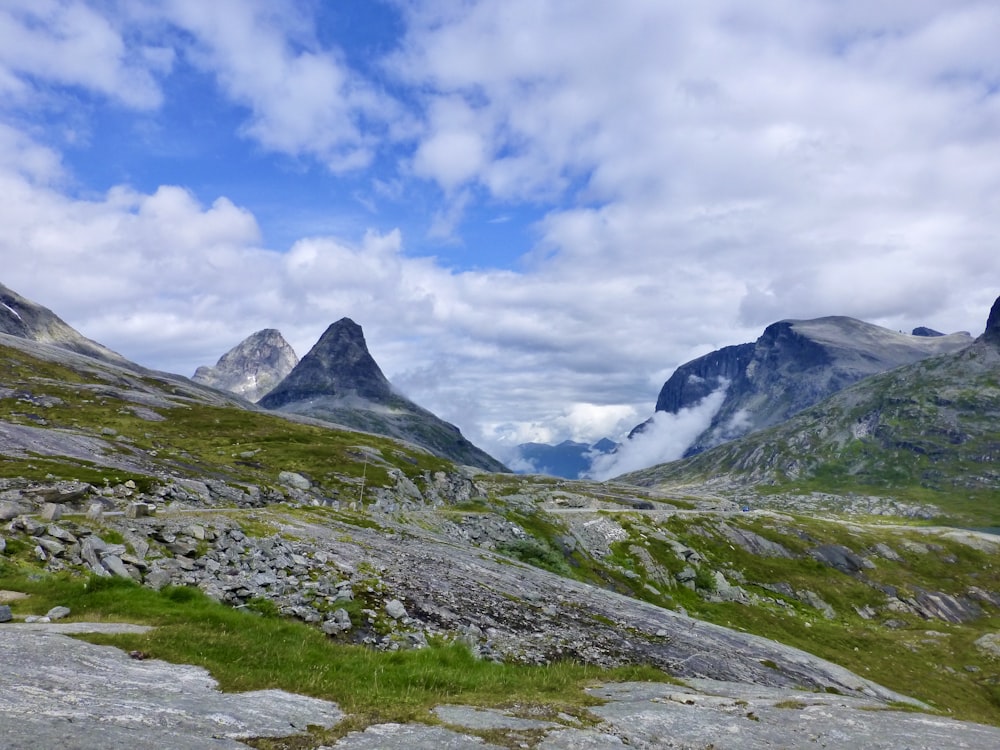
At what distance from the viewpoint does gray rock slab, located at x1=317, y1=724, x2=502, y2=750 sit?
11.7 metres

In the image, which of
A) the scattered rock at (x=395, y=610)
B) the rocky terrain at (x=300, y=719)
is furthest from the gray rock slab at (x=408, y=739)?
the scattered rock at (x=395, y=610)

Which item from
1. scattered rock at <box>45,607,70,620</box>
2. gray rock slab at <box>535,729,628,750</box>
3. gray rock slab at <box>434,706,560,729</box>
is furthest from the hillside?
gray rock slab at <box>535,729,628,750</box>

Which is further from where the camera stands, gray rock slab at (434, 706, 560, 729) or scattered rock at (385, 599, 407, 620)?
scattered rock at (385, 599, 407, 620)

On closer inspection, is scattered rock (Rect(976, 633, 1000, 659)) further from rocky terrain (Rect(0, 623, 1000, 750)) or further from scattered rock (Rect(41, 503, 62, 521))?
scattered rock (Rect(41, 503, 62, 521))

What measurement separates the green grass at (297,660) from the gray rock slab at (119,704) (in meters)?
0.97

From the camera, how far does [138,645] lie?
55.6 feet

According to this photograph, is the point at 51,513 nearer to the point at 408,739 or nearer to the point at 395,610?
the point at 395,610

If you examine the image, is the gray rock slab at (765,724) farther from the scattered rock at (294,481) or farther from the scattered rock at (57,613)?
the scattered rock at (294,481)

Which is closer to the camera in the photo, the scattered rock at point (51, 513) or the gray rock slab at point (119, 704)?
the gray rock slab at point (119, 704)

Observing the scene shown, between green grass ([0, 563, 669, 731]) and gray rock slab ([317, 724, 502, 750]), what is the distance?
2.11ft

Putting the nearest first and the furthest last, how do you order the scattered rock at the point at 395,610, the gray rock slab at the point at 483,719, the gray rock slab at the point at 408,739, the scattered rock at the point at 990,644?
the gray rock slab at the point at 408,739, the gray rock slab at the point at 483,719, the scattered rock at the point at 395,610, the scattered rock at the point at 990,644

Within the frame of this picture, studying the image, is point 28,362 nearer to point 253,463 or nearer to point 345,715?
point 253,463

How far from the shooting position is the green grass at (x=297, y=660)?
15.6 metres

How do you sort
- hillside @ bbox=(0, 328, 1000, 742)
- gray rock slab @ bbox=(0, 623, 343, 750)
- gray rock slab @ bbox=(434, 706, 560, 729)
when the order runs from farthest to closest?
hillside @ bbox=(0, 328, 1000, 742) < gray rock slab @ bbox=(434, 706, 560, 729) < gray rock slab @ bbox=(0, 623, 343, 750)
